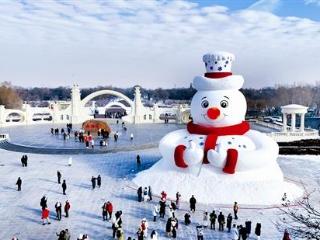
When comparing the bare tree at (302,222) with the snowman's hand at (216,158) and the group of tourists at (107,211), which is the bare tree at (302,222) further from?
the group of tourists at (107,211)

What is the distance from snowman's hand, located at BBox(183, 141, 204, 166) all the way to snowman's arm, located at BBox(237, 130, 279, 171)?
6.30 feet

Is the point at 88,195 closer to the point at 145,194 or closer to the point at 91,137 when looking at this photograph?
the point at 145,194

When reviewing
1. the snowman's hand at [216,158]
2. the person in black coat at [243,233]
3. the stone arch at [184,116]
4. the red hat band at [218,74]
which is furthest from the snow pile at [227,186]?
the stone arch at [184,116]

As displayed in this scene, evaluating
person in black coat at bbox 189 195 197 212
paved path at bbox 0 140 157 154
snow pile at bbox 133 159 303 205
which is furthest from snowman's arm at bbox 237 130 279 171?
paved path at bbox 0 140 157 154

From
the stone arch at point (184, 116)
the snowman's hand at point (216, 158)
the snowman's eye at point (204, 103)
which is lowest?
the snowman's hand at point (216, 158)

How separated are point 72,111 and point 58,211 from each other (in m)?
40.0

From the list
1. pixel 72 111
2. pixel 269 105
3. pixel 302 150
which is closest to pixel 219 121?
pixel 302 150

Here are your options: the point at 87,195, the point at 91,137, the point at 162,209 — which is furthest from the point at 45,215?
the point at 91,137

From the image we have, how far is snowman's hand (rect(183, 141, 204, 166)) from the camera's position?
21.7 m

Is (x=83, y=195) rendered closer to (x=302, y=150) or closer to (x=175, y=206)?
(x=175, y=206)

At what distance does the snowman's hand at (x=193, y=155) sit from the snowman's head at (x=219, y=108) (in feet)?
5.50

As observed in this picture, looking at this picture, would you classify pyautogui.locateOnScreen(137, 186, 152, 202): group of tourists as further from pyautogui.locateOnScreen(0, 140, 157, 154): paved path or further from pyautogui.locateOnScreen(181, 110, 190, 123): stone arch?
pyautogui.locateOnScreen(181, 110, 190, 123): stone arch

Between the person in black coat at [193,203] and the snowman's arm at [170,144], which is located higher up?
the snowman's arm at [170,144]

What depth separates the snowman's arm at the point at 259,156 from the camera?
21422 mm
